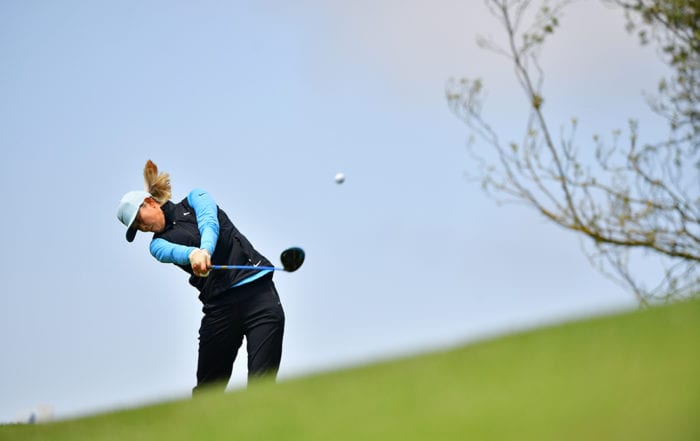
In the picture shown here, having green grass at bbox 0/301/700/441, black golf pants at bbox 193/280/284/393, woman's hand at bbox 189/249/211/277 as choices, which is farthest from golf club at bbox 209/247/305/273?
green grass at bbox 0/301/700/441

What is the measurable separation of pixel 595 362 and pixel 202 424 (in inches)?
78.5

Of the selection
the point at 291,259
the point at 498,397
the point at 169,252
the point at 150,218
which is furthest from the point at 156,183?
the point at 498,397

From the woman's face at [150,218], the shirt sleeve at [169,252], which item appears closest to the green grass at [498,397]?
the shirt sleeve at [169,252]

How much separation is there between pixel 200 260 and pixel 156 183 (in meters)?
1.02

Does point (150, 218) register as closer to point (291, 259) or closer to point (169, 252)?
point (169, 252)

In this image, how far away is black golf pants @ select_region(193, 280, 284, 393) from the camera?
25.2 ft

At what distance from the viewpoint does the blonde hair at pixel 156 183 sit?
8.20 m

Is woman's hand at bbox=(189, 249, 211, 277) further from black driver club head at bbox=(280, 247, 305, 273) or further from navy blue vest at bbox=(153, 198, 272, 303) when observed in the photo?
black driver club head at bbox=(280, 247, 305, 273)

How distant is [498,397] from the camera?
4.37m

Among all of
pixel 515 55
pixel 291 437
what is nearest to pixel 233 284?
pixel 291 437

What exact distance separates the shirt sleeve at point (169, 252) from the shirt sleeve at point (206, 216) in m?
0.14

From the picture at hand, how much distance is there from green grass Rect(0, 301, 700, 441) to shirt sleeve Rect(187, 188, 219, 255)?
214 centimetres

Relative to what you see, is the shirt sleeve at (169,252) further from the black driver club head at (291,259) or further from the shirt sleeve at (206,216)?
the black driver club head at (291,259)

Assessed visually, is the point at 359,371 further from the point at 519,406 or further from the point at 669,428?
the point at 669,428
